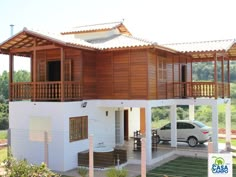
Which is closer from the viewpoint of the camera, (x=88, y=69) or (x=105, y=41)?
(x=88, y=69)

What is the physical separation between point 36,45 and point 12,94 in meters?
2.76

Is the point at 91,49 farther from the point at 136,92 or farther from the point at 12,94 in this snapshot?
the point at 12,94

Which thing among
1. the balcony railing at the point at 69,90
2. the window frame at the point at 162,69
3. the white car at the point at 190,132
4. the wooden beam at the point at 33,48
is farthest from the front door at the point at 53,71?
the white car at the point at 190,132

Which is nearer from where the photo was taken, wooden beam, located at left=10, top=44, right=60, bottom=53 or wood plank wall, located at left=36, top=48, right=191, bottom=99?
wooden beam, located at left=10, top=44, right=60, bottom=53

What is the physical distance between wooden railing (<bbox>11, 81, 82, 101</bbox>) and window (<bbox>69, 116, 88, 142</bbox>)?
3.18 ft

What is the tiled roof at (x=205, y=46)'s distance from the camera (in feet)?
55.4

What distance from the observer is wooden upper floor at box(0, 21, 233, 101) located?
1511cm

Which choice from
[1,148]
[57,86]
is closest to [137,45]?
[57,86]

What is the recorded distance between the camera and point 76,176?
13172 millimetres

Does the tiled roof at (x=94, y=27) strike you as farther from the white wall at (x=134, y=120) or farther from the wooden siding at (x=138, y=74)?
the white wall at (x=134, y=120)

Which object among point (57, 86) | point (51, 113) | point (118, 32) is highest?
point (118, 32)

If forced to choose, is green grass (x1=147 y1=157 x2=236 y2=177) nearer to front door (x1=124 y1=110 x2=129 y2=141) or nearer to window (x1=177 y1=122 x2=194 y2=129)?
window (x1=177 y1=122 x2=194 y2=129)

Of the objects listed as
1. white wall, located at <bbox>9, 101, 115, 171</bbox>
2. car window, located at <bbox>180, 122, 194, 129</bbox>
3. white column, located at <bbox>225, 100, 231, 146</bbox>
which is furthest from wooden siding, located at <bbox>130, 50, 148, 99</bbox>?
white column, located at <bbox>225, 100, 231, 146</bbox>

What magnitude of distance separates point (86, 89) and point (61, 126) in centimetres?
263
